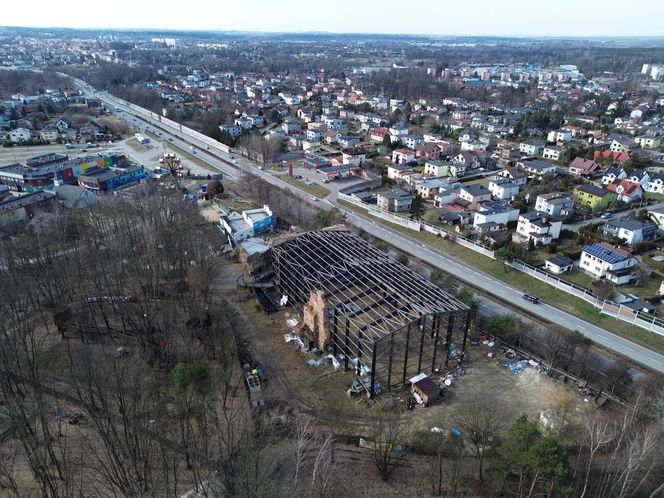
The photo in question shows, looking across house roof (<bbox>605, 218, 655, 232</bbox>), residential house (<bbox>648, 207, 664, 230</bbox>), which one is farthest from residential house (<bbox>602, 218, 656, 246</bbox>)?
residential house (<bbox>648, 207, 664, 230</bbox>)

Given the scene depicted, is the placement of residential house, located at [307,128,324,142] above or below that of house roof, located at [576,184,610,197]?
above

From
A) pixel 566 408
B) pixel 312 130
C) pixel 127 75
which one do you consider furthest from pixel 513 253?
pixel 127 75

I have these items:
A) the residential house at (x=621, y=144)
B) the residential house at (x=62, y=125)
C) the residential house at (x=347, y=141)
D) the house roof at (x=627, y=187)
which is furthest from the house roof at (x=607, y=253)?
the residential house at (x=62, y=125)

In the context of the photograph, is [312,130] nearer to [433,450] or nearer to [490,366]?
[490,366]

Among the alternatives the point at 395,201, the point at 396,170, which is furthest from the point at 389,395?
the point at 396,170

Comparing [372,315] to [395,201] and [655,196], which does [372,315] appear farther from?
[655,196]

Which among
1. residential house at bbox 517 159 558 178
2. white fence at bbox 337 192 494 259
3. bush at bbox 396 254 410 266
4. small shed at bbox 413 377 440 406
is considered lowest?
small shed at bbox 413 377 440 406

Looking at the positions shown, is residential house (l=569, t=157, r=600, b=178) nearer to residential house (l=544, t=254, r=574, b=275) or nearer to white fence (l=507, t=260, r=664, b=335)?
residential house (l=544, t=254, r=574, b=275)
